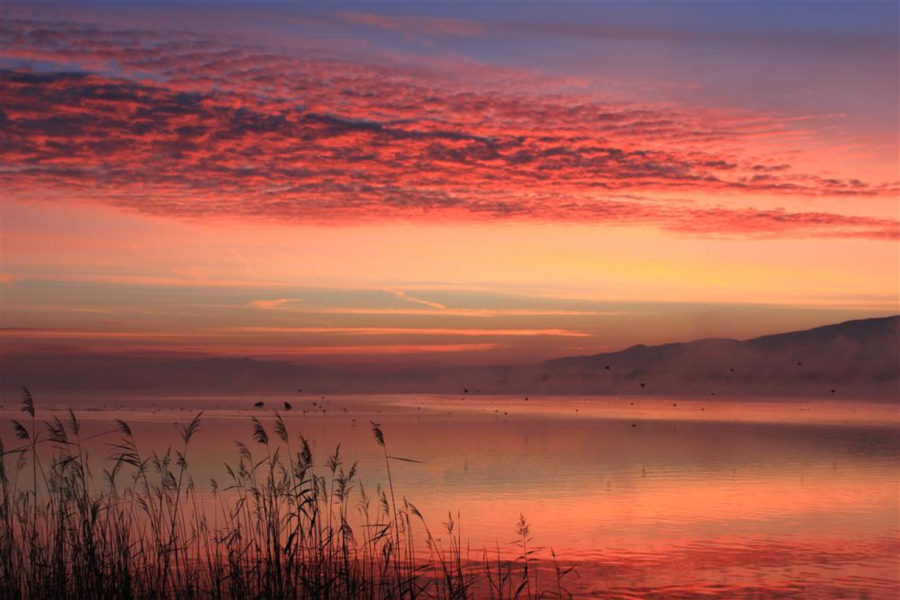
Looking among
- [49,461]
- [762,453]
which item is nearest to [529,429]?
[762,453]

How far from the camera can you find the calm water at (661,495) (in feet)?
50.4

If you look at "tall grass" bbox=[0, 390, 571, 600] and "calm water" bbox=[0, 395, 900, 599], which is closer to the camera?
"tall grass" bbox=[0, 390, 571, 600]

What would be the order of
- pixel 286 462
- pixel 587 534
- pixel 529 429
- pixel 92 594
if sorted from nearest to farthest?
1. pixel 92 594
2. pixel 587 534
3. pixel 286 462
4. pixel 529 429

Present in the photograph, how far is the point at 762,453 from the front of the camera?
3356 cm

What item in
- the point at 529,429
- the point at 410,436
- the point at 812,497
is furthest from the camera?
the point at 529,429

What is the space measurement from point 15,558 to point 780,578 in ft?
40.2

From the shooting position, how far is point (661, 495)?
23.1 m

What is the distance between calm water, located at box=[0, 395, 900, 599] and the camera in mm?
15352

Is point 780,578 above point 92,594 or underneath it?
underneath

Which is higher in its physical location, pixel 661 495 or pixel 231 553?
pixel 231 553

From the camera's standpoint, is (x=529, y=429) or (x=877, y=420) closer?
(x=529, y=429)

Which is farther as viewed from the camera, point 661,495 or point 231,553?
point 661,495

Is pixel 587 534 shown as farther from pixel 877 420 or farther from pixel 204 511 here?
pixel 877 420

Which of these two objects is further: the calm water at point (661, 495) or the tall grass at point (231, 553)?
the calm water at point (661, 495)
